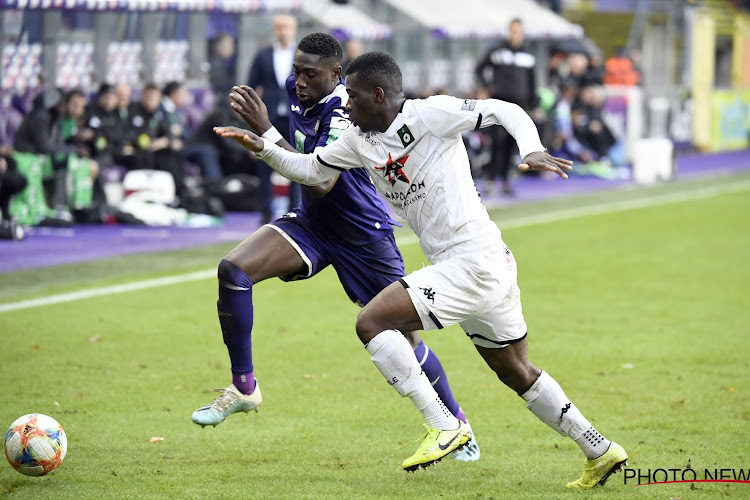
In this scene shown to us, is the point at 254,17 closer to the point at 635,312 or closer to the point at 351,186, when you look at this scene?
the point at 635,312

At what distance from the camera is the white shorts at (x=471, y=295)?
5.10 m

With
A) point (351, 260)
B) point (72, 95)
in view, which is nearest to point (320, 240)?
point (351, 260)

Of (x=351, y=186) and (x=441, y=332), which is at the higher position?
(x=351, y=186)

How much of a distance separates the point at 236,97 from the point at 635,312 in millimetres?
5105

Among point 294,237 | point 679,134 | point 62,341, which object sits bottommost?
point 679,134

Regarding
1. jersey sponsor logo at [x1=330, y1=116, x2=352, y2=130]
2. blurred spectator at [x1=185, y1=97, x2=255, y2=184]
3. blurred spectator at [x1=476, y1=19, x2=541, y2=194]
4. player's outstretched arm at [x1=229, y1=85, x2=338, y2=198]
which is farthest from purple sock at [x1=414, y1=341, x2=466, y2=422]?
blurred spectator at [x1=476, y1=19, x2=541, y2=194]

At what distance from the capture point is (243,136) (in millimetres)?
5395

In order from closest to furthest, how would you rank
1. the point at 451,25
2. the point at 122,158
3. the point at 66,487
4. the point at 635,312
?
the point at 66,487, the point at 635,312, the point at 122,158, the point at 451,25

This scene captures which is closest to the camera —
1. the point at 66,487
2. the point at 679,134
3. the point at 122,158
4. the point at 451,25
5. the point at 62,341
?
the point at 66,487

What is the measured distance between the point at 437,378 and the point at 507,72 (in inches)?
504

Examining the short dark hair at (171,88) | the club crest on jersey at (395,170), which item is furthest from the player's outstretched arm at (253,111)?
the short dark hair at (171,88)

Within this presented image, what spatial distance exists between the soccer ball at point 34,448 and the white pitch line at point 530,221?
4.24 m

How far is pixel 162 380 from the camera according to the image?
7.25 meters

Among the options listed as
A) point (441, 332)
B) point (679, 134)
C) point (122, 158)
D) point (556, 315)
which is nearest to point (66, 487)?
point (441, 332)
